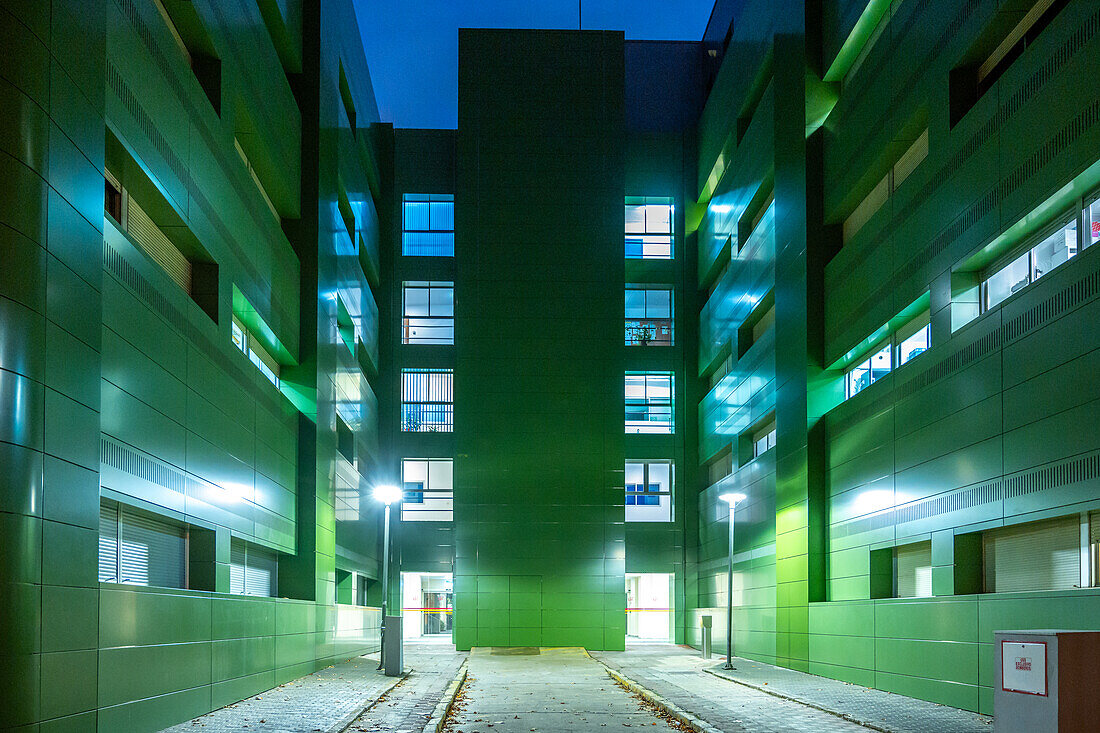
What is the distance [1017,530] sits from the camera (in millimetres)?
18094

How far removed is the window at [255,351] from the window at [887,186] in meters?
15.3

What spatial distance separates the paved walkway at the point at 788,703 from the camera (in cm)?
1597

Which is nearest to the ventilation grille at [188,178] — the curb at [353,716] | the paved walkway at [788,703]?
the curb at [353,716]

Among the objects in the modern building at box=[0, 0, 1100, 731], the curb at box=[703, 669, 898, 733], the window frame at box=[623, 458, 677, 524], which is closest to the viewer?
the modern building at box=[0, 0, 1100, 731]

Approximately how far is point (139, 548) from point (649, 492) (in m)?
32.3

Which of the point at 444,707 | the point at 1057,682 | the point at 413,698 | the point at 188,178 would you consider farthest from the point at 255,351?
the point at 1057,682

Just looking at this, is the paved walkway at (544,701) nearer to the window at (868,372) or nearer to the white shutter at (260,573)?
the white shutter at (260,573)

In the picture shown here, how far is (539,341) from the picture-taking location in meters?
44.5

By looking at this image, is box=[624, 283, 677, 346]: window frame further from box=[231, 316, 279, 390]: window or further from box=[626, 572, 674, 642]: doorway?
box=[231, 316, 279, 390]: window

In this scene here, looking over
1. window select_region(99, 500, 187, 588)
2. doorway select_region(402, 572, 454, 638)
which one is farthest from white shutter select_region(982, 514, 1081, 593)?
doorway select_region(402, 572, 454, 638)

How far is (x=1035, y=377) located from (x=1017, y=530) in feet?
9.59

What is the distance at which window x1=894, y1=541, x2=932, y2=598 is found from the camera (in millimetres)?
22375

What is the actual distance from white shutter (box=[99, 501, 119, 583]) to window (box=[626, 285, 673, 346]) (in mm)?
33848

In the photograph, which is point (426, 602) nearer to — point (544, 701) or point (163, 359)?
point (544, 701)
